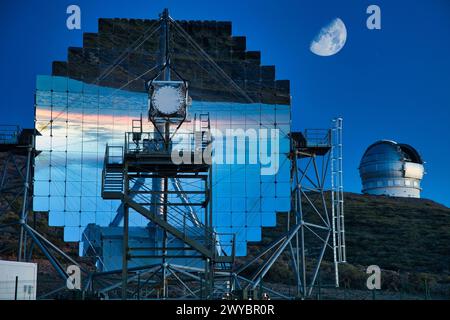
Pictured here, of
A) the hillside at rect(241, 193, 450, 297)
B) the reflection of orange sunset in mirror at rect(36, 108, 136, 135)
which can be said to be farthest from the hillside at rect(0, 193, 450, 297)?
the reflection of orange sunset in mirror at rect(36, 108, 136, 135)

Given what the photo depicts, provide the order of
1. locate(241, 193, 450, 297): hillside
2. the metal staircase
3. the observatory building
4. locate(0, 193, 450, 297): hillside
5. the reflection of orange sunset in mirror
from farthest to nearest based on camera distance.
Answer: the observatory building
locate(241, 193, 450, 297): hillside
locate(0, 193, 450, 297): hillside
the reflection of orange sunset in mirror
the metal staircase

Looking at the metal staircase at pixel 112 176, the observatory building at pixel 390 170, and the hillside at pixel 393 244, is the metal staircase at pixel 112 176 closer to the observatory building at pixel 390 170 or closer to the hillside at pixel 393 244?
the hillside at pixel 393 244

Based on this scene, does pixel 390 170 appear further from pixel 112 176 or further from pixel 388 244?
pixel 112 176

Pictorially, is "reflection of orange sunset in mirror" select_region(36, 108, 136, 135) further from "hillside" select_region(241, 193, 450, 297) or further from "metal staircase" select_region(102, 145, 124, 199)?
"hillside" select_region(241, 193, 450, 297)

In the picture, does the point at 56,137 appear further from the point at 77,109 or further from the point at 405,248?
the point at 405,248

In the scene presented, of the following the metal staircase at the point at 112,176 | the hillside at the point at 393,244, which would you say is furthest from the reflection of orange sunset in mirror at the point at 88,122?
the hillside at the point at 393,244

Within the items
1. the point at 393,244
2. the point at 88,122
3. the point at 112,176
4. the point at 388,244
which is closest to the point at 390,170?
the point at 393,244

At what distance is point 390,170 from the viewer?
315 feet

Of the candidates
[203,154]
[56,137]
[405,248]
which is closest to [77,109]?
[56,137]

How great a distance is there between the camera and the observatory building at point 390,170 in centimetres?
9612

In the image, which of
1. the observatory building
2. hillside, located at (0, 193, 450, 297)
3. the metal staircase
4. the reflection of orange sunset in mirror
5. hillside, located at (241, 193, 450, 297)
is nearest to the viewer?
the metal staircase

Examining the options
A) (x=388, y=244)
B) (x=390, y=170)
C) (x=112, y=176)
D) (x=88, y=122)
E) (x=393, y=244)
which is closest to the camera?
(x=112, y=176)

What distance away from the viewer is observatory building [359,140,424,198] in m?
96.1
